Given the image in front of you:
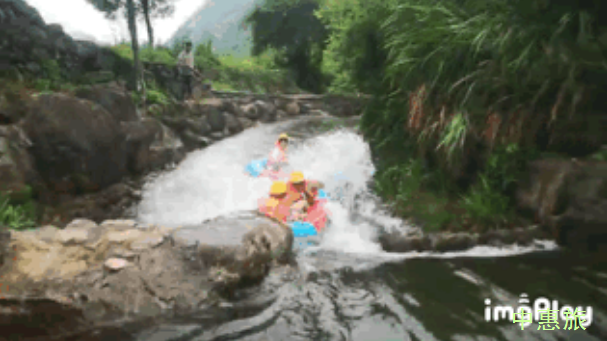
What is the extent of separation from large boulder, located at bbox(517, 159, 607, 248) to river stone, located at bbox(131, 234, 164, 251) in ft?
12.4

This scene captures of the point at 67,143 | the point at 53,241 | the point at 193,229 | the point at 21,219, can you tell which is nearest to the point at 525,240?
the point at 193,229

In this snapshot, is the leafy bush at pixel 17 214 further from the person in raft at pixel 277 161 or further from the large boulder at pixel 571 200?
the large boulder at pixel 571 200

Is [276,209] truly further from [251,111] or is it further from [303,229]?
[251,111]

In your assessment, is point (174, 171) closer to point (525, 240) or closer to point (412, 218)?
point (412, 218)

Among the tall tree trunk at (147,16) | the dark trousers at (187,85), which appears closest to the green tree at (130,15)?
the tall tree trunk at (147,16)

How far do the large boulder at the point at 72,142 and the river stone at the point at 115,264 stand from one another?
3.83 meters

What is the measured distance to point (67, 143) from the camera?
6066 millimetres

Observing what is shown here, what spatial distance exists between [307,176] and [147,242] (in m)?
4.82

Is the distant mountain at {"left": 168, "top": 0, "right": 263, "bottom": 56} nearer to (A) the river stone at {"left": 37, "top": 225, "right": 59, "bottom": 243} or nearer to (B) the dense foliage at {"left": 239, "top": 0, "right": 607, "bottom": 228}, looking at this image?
(B) the dense foliage at {"left": 239, "top": 0, "right": 607, "bottom": 228}

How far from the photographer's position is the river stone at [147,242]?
3.14 meters

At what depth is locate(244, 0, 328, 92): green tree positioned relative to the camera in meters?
22.3

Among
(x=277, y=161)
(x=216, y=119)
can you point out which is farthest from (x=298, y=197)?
(x=216, y=119)

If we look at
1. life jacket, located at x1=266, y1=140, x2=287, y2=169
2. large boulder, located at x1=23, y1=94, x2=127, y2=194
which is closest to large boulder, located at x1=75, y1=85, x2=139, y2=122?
large boulder, located at x1=23, y1=94, x2=127, y2=194

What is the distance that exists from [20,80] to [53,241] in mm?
4825
